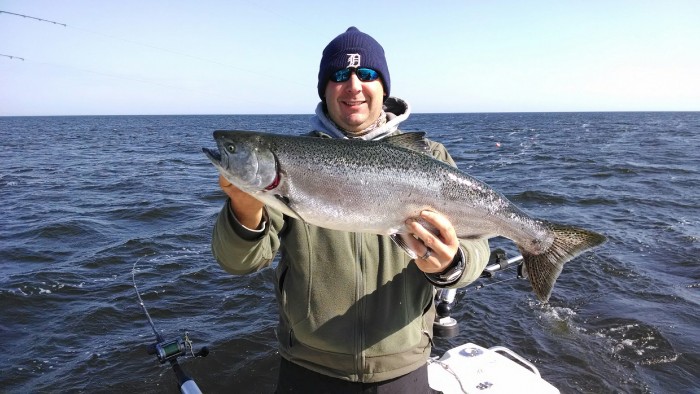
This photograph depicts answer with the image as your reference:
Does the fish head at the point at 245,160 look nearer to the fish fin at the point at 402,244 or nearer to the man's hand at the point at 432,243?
the fish fin at the point at 402,244

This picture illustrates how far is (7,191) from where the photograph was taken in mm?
20625

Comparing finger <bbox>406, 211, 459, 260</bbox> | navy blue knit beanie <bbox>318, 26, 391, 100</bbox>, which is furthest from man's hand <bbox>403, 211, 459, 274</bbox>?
navy blue knit beanie <bbox>318, 26, 391, 100</bbox>

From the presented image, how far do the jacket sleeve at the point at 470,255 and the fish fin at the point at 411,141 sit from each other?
184mm

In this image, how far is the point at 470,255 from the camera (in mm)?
3260

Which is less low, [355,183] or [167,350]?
[355,183]

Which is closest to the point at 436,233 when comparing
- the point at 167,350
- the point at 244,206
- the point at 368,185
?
the point at 368,185

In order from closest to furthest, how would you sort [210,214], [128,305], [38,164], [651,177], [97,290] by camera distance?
[128,305], [97,290], [210,214], [651,177], [38,164]

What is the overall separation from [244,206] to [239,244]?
9.4 inches

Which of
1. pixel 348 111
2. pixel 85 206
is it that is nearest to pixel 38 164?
pixel 85 206

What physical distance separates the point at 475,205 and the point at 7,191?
77.1ft

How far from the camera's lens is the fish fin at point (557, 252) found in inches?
142

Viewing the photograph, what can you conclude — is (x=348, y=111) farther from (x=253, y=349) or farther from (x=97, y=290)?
(x=97, y=290)

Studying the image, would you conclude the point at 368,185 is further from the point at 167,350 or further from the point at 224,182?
the point at 167,350

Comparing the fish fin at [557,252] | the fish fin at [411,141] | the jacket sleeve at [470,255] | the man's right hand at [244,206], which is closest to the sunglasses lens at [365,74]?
the fish fin at [411,141]
